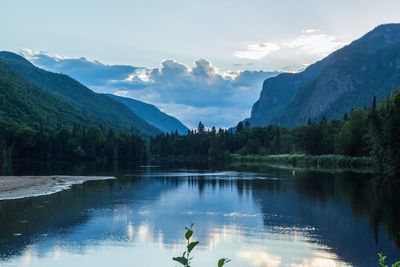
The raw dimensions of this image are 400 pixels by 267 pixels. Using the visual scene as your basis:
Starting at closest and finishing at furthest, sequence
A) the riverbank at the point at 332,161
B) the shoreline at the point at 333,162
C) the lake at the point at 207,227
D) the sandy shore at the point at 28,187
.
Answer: the lake at the point at 207,227 → the sandy shore at the point at 28,187 → the shoreline at the point at 333,162 → the riverbank at the point at 332,161

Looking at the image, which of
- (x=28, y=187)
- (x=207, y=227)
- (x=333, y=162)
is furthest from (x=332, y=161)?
(x=207, y=227)

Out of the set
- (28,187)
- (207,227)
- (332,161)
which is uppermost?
(332,161)

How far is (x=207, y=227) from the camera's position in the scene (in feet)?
157

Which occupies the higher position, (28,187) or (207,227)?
(28,187)

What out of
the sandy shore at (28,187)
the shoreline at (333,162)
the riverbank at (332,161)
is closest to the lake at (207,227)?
the sandy shore at (28,187)

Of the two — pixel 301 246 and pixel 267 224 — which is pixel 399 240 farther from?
pixel 267 224

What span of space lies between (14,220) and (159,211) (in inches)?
644

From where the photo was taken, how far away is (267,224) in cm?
4925

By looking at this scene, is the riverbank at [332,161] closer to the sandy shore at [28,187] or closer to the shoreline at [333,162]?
the shoreline at [333,162]

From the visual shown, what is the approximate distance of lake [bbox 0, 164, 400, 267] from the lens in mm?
35688

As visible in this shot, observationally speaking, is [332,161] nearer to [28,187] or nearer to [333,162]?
[333,162]

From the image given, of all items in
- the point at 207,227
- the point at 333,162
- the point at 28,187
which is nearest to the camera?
the point at 207,227

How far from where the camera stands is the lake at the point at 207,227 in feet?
117

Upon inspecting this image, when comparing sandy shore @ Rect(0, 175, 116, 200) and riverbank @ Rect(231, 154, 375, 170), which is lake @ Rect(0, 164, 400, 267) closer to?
sandy shore @ Rect(0, 175, 116, 200)
